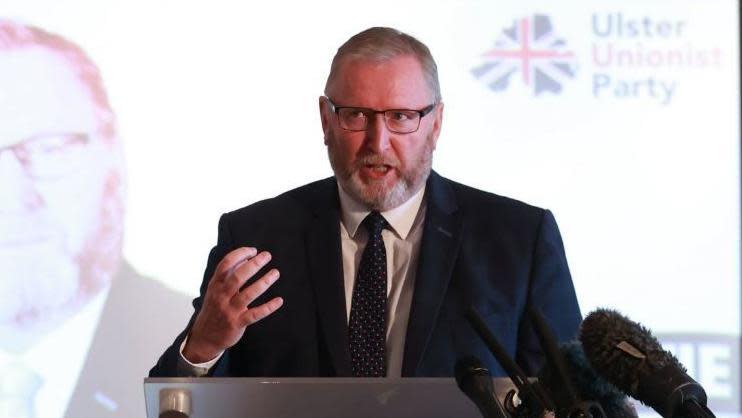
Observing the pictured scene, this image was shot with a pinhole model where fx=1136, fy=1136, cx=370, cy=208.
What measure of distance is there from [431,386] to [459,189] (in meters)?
1.12

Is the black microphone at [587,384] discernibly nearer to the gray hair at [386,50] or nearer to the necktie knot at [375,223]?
the necktie knot at [375,223]

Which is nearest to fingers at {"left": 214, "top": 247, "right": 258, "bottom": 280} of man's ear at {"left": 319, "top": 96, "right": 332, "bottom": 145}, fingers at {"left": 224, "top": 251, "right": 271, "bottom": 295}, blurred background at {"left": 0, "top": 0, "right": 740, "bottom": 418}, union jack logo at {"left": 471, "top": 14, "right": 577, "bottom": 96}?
fingers at {"left": 224, "top": 251, "right": 271, "bottom": 295}

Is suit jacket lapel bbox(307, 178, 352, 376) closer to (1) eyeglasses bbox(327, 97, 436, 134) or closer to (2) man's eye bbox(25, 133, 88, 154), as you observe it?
(1) eyeglasses bbox(327, 97, 436, 134)

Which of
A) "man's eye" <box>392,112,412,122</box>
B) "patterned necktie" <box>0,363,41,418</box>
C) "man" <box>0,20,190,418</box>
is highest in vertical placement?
"man's eye" <box>392,112,412,122</box>

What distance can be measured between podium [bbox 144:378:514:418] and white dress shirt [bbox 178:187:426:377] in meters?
0.74

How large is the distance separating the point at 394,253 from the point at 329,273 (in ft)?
0.55

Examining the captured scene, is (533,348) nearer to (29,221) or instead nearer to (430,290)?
(430,290)

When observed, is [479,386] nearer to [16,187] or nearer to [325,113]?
[325,113]

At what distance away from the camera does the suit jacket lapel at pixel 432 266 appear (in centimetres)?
244

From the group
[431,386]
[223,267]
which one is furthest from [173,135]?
[431,386]

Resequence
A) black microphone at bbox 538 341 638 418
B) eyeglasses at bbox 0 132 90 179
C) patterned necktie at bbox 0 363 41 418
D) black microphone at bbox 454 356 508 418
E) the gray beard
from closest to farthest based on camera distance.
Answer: black microphone at bbox 454 356 508 418 → black microphone at bbox 538 341 638 418 → the gray beard → patterned necktie at bbox 0 363 41 418 → eyeglasses at bbox 0 132 90 179

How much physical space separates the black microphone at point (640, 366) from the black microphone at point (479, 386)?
145 millimetres

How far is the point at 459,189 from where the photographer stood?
9.05 ft

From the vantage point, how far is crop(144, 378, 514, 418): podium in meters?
1.66
